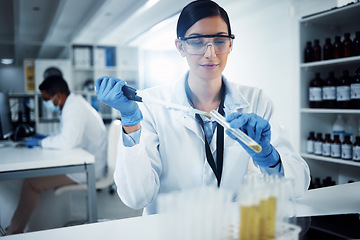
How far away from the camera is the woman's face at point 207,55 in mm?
1153

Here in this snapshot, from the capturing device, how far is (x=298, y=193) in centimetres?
103

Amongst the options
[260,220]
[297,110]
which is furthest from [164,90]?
[297,110]

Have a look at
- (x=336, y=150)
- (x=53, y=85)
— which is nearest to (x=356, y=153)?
(x=336, y=150)

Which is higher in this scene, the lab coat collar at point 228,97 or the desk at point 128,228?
the lab coat collar at point 228,97

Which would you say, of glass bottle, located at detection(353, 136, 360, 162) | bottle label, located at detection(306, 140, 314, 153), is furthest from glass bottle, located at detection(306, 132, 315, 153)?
glass bottle, located at detection(353, 136, 360, 162)

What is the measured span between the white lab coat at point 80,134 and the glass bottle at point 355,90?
1.91m

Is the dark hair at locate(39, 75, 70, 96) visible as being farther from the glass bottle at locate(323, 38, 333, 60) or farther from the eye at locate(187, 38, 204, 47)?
the glass bottle at locate(323, 38, 333, 60)

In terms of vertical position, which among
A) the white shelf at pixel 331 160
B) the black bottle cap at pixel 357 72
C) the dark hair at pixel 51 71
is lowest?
the white shelf at pixel 331 160

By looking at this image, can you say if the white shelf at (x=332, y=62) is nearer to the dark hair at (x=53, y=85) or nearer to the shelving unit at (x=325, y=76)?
the shelving unit at (x=325, y=76)

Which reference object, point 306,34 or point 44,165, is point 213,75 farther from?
point 306,34

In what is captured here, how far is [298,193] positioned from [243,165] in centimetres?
26

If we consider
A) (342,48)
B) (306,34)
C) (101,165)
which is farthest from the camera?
(101,165)

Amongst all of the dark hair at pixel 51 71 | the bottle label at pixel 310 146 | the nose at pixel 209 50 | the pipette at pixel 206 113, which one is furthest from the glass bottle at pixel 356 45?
the dark hair at pixel 51 71

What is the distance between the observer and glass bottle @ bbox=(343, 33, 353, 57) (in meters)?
2.02
